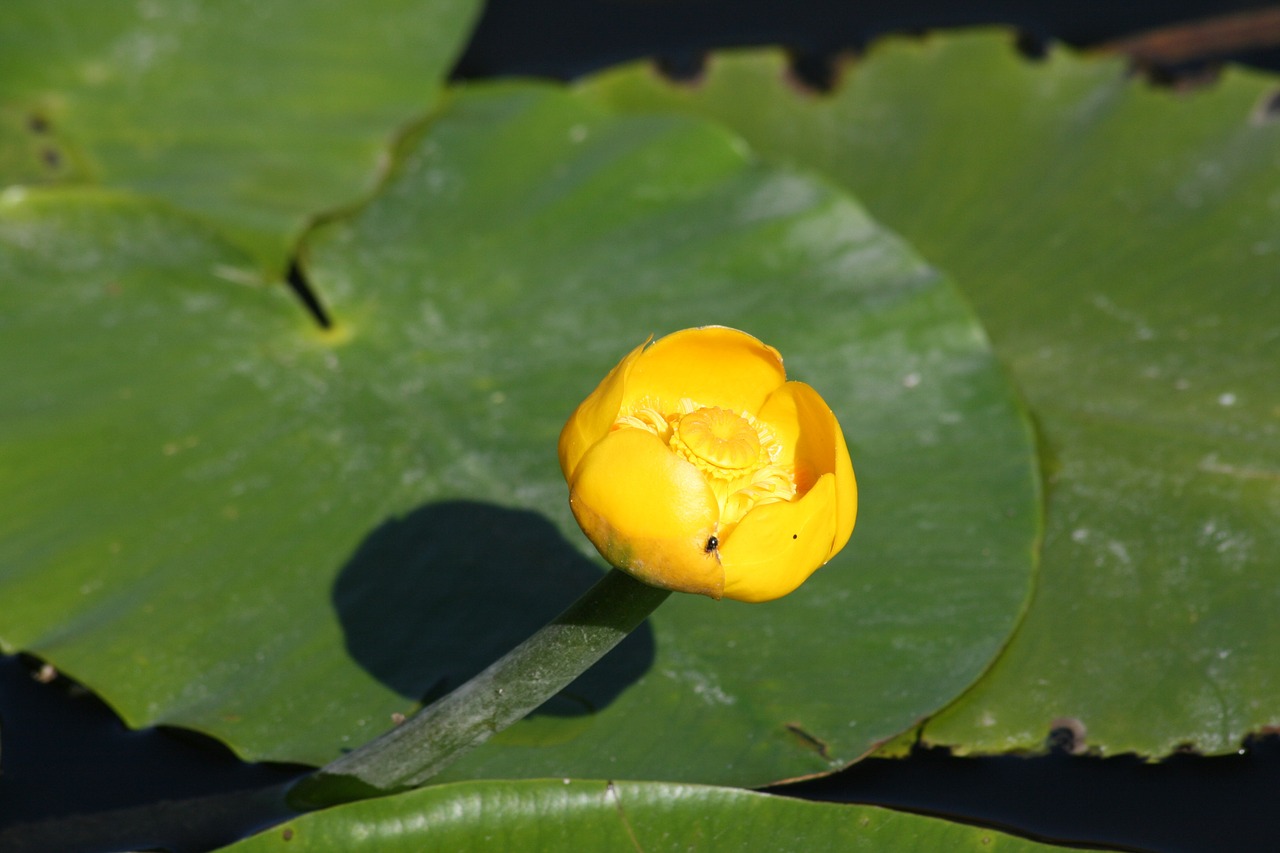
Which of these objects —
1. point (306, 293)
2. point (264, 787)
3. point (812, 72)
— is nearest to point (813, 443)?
point (264, 787)

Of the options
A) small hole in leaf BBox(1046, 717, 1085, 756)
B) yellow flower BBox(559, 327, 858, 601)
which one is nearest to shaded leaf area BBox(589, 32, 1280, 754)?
small hole in leaf BBox(1046, 717, 1085, 756)

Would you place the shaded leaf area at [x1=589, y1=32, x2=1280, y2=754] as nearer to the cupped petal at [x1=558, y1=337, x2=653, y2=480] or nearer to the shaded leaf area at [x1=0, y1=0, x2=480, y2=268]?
the shaded leaf area at [x1=0, y1=0, x2=480, y2=268]

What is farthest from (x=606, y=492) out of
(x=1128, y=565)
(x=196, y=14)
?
(x=196, y=14)

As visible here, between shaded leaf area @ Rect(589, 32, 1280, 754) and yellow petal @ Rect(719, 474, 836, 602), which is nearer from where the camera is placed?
yellow petal @ Rect(719, 474, 836, 602)

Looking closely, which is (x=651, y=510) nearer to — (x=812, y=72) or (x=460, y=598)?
(x=460, y=598)

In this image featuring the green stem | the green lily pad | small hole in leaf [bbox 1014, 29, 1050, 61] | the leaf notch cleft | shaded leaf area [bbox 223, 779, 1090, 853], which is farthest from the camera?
small hole in leaf [bbox 1014, 29, 1050, 61]

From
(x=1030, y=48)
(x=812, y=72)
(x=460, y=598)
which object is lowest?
(x=460, y=598)
